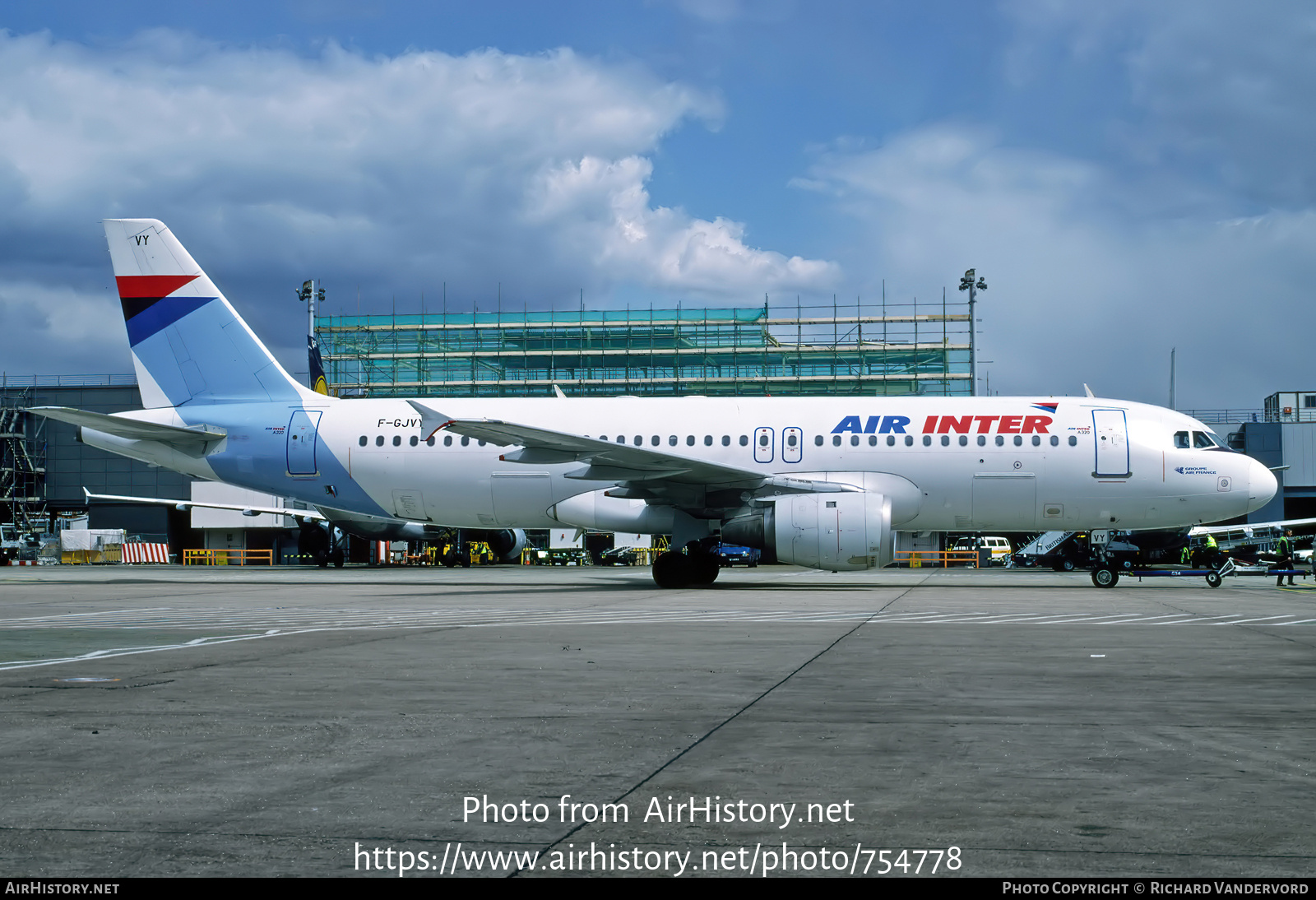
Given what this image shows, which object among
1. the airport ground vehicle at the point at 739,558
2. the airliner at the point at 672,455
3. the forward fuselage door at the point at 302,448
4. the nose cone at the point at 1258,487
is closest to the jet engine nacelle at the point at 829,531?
the airliner at the point at 672,455

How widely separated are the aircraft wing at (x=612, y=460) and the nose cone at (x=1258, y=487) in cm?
771

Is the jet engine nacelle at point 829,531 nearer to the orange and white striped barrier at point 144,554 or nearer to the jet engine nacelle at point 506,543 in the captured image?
the jet engine nacelle at point 506,543

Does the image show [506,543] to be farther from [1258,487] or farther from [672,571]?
[1258,487]

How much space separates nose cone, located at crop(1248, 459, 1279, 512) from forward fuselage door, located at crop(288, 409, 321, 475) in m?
18.8

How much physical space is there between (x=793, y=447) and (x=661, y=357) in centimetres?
4289

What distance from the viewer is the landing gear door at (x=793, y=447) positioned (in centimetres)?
2205

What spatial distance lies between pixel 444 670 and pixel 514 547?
31.7 metres

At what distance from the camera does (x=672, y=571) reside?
21875mm

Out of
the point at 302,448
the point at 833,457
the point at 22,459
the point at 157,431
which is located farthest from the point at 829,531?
the point at 22,459

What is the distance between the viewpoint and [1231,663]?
8.72 meters

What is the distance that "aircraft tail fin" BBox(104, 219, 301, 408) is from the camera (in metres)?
24.7

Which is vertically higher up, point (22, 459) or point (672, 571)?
point (22, 459)

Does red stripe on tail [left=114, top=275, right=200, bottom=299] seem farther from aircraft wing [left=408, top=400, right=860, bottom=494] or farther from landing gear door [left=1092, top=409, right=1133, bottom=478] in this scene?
landing gear door [left=1092, top=409, right=1133, bottom=478]
